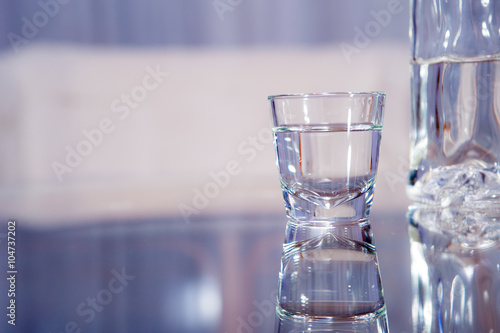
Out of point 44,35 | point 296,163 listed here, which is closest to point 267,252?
point 296,163

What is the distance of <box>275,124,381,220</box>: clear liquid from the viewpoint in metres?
0.55

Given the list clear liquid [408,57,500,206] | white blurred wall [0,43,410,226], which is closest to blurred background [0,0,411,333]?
white blurred wall [0,43,410,226]

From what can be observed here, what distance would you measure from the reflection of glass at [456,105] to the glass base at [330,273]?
1.02ft

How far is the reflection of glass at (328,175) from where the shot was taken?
0.53 metres

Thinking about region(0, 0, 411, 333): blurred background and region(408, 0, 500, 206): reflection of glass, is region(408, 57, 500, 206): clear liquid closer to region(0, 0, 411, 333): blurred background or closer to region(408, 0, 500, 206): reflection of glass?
region(408, 0, 500, 206): reflection of glass

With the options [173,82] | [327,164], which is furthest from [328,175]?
[173,82]

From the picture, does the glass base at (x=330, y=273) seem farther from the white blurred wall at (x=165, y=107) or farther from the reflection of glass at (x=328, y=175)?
the white blurred wall at (x=165, y=107)

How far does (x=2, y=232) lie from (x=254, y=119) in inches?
49.7

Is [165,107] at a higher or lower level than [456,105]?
higher

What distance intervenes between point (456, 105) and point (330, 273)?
1.56 feet

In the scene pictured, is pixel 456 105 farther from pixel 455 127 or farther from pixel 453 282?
pixel 453 282

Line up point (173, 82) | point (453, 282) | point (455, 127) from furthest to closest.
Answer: point (173, 82) < point (455, 127) < point (453, 282)

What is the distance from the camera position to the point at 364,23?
177 cm

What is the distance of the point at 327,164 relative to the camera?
55 centimetres
